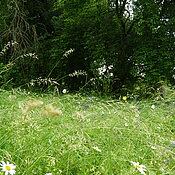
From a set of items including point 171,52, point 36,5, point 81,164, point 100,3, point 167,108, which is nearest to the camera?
point 81,164

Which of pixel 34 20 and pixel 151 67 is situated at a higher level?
pixel 34 20

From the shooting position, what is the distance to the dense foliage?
6.10 m

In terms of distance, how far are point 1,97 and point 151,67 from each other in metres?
3.89

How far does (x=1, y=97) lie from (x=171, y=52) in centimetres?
418

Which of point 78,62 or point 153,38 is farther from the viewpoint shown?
point 78,62

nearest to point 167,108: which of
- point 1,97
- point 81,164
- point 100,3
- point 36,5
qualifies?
point 1,97

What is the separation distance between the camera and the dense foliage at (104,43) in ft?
20.0

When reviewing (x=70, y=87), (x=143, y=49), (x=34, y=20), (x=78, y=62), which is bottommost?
(x=70, y=87)

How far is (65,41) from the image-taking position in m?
7.26

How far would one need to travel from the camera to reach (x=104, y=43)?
6879 millimetres

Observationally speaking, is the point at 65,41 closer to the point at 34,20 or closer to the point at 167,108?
the point at 34,20

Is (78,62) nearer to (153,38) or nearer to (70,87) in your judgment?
(70,87)

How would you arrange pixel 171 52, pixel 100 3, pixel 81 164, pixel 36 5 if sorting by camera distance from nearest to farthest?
1. pixel 81 164
2. pixel 171 52
3. pixel 100 3
4. pixel 36 5

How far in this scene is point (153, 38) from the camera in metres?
6.21
